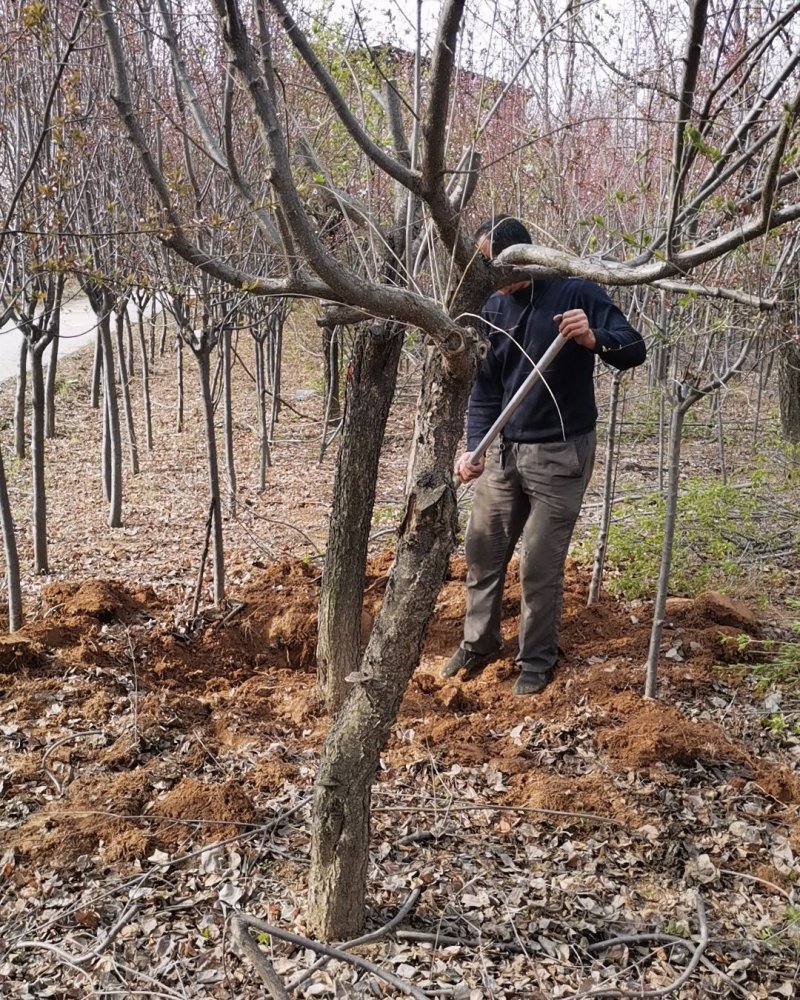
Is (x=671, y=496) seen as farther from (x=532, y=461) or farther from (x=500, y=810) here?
(x=500, y=810)

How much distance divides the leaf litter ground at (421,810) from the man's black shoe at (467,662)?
10 centimetres

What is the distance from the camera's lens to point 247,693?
14.6ft

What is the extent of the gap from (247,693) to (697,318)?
169 inches

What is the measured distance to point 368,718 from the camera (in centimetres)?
261

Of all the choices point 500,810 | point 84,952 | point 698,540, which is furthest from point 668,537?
point 84,952

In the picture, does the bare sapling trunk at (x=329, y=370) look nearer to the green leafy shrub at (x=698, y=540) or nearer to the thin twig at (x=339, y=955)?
the green leafy shrub at (x=698, y=540)

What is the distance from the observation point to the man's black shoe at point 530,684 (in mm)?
4242

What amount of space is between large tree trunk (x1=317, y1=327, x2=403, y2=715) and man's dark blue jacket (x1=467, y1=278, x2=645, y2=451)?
487 millimetres

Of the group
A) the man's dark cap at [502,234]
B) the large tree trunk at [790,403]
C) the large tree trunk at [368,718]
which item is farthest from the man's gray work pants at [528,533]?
the large tree trunk at [790,403]

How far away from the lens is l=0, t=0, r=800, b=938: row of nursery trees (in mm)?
2447

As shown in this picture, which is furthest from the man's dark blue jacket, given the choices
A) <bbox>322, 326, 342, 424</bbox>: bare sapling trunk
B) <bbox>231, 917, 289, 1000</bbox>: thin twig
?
<bbox>322, 326, 342, 424</bbox>: bare sapling trunk

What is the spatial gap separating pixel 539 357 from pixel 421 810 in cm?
207

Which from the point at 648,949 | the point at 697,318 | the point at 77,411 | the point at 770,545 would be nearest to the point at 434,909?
the point at 648,949

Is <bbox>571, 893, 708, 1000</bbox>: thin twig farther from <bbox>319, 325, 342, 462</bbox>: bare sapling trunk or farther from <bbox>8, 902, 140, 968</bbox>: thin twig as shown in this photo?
<bbox>319, 325, 342, 462</bbox>: bare sapling trunk
